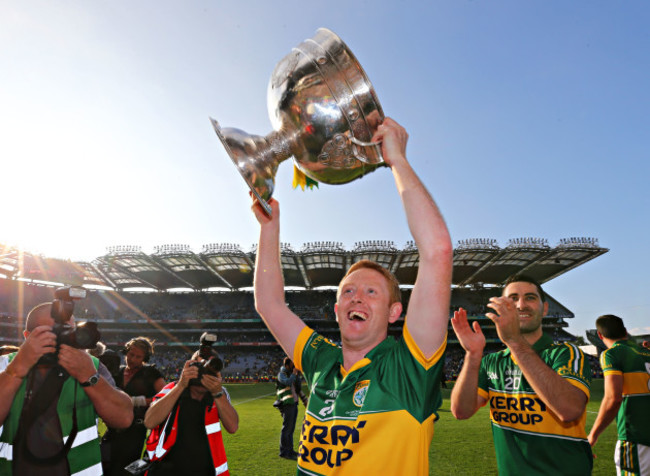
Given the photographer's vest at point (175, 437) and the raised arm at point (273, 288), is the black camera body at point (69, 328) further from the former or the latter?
the photographer's vest at point (175, 437)

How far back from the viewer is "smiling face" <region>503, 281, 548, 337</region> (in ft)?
10.2

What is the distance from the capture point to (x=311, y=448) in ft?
5.58

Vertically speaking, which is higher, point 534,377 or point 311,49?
point 311,49

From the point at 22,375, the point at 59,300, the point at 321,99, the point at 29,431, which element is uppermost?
the point at 321,99

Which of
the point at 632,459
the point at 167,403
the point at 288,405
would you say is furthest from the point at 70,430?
the point at 288,405

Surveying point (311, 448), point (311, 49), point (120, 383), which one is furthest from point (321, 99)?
point (120, 383)

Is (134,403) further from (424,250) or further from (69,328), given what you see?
(424,250)

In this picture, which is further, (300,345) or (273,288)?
Result: (273,288)

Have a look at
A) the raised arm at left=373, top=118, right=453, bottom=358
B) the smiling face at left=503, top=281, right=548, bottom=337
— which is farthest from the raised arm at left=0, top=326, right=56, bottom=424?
the smiling face at left=503, top=281, right=548, bottom=337

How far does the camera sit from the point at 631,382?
4.38 meters

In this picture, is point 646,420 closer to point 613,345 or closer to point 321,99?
point 613,345

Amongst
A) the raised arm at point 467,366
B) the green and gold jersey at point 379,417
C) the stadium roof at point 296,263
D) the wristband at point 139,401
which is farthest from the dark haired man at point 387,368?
the stadium roof at point 296,263

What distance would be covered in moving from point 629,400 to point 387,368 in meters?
4.05

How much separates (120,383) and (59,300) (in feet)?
9.31
